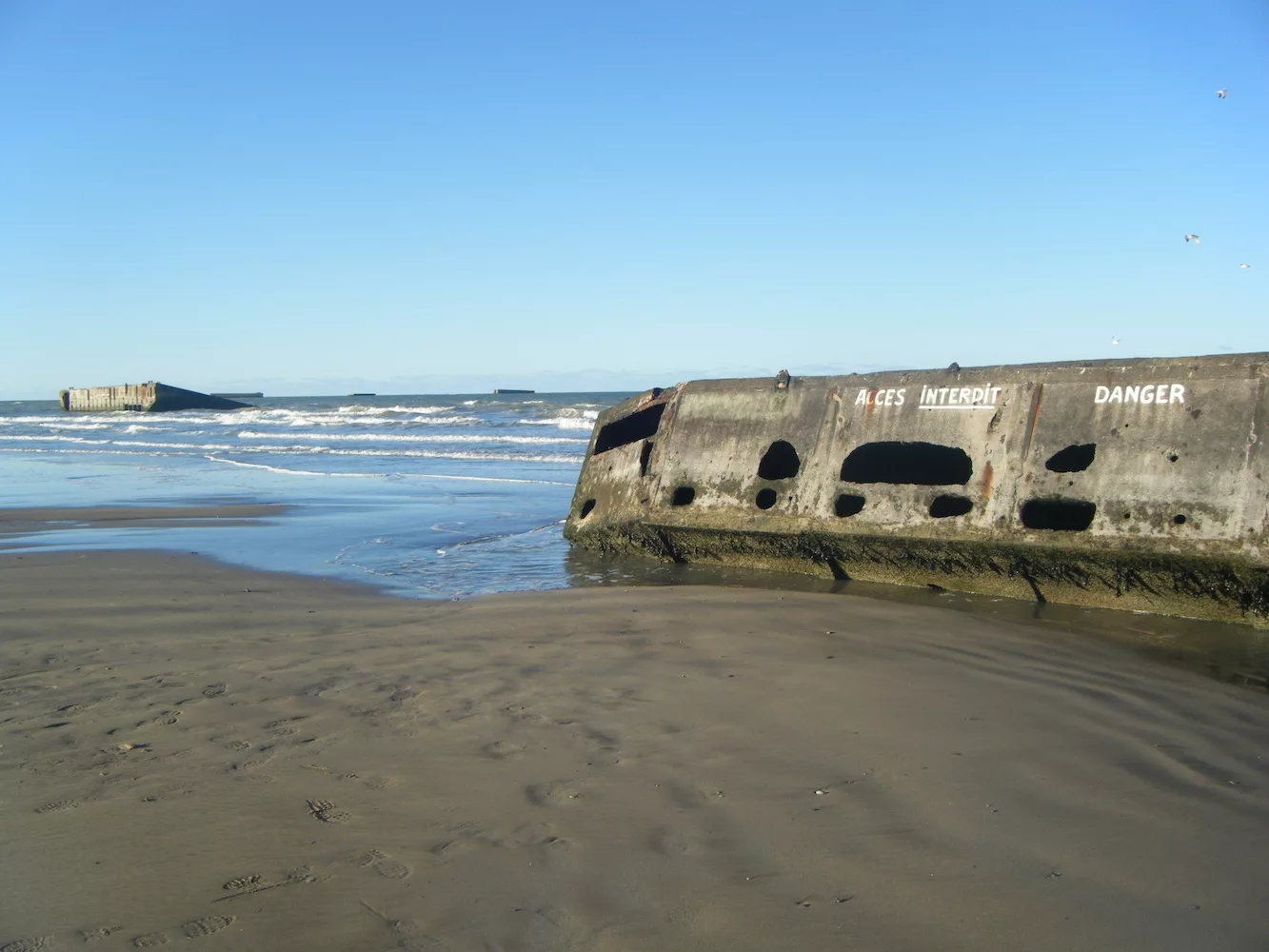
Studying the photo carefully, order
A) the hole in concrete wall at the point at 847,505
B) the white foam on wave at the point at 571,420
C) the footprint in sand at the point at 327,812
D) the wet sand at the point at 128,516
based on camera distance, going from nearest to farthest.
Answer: the footprint in sand at the point at 327,812 < the hole in concrete wall at the point at 847,505 < the wet sand at the point at 128,516 < the white foam on wave at the point at 571,420

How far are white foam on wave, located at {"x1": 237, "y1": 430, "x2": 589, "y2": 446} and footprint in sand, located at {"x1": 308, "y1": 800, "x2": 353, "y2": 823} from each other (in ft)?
76.2

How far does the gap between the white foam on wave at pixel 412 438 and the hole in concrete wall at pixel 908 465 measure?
19082 millimetres

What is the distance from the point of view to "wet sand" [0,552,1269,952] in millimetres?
2748

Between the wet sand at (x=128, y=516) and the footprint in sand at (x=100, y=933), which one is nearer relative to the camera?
the footprint in sand at (x=100, y=933)

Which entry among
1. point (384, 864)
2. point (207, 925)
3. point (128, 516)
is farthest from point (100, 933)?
point (128, 516)

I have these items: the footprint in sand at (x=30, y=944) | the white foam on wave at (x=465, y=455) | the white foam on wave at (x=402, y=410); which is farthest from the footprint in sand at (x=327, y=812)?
the white foam on wave at (x=402, y=410)

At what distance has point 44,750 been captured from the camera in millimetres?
3934

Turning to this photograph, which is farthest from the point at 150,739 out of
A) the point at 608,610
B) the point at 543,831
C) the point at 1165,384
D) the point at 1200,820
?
the point at 1165,384

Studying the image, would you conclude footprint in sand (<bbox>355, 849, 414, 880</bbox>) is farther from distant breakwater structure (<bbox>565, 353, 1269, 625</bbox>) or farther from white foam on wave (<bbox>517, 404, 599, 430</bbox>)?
white foam on wave (<bbox>517, 404, 599, 430</bbox>)

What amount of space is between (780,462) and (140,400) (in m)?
65.8

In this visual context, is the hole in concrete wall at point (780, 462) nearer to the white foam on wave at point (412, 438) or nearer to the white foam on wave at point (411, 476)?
the white foam on wave at point (411, 476)

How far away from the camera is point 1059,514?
654cm

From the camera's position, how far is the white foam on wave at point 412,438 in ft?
93.0

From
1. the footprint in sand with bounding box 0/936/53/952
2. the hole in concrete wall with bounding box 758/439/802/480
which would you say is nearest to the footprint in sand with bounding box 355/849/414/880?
the footprint in sand with bounding box 0/936/53/952
